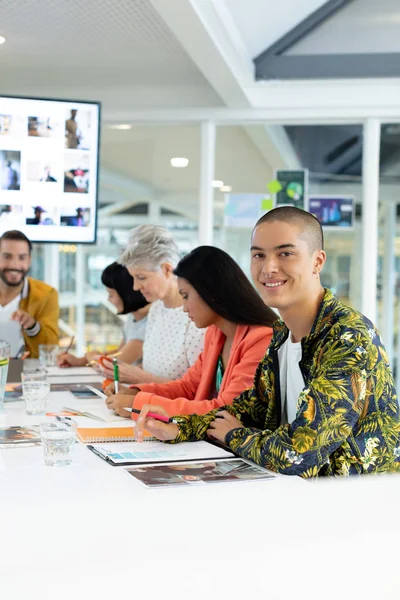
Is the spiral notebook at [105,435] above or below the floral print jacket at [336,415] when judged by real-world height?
below

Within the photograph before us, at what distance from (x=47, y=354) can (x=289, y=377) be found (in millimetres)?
2252

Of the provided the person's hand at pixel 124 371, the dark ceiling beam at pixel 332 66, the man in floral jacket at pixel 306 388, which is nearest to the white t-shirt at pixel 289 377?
the man in floral jacket at pixel 306 388

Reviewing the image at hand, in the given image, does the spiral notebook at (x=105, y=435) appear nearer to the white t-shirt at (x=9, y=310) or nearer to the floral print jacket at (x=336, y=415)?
the floral print jacket at (x=336, y=415)

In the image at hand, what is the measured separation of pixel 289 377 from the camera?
2.26m

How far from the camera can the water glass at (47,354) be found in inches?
166

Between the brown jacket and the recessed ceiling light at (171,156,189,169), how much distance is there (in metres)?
1.67

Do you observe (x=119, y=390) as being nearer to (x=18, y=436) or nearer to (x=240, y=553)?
(x=18, y=436)

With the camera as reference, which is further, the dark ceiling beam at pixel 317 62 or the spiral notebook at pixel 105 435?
the dark ceiling beam at pixel 317 62

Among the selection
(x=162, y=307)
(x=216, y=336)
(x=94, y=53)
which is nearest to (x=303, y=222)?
(x=216, y=336)

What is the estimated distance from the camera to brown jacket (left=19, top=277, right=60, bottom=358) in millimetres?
4605

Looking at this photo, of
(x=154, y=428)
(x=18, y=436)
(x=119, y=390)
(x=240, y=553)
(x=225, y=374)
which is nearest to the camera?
(x=240, y=553)

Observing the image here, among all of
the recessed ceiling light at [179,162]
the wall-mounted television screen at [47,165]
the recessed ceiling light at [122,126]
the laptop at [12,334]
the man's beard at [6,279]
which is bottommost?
the laptop at [12,334]

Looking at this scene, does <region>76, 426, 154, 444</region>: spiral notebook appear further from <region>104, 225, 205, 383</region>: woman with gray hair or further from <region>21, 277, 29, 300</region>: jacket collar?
<region>21, 277, 29, 300</region>: jacket collar

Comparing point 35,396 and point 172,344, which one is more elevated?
point 172,344
